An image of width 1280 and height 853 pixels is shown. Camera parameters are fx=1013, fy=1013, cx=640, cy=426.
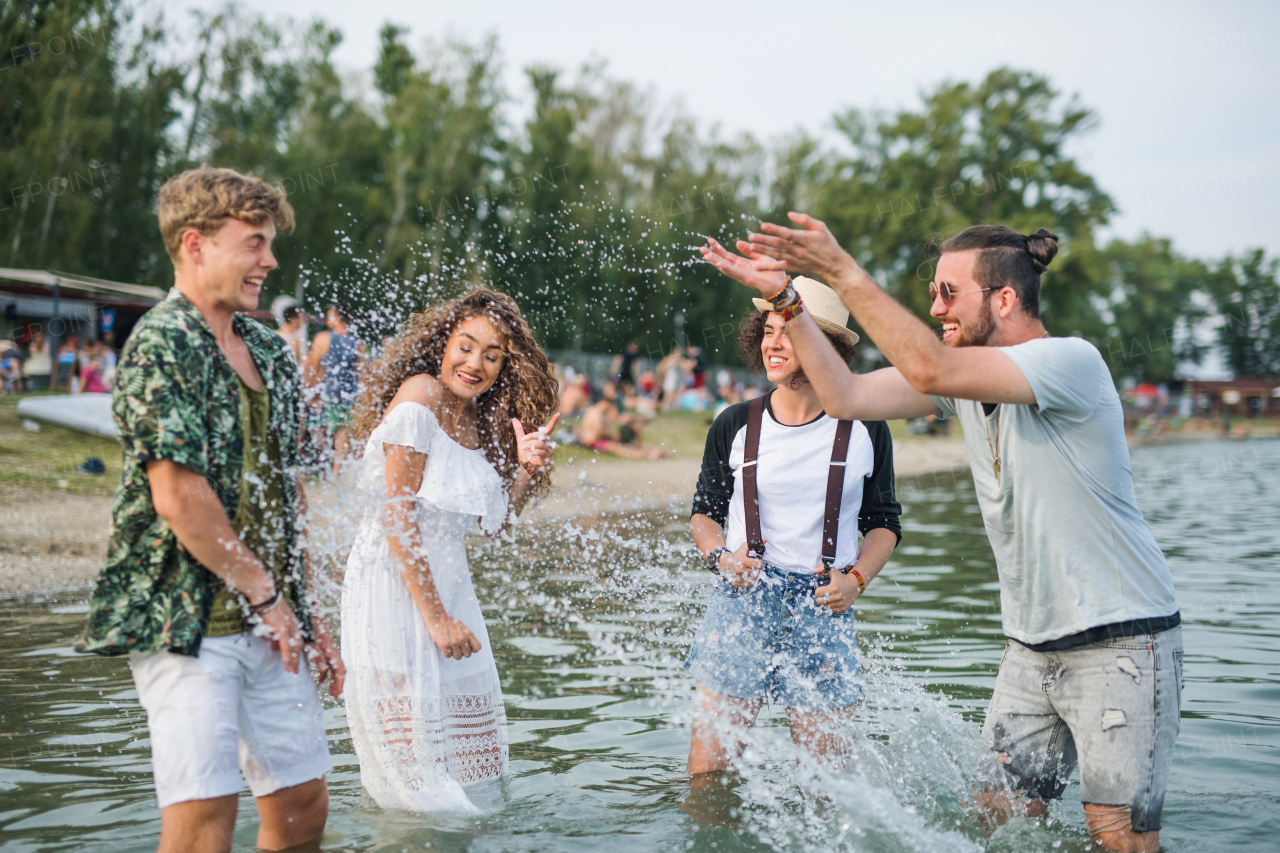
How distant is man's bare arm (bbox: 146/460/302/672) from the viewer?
262cm

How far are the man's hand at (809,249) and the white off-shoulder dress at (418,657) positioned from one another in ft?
5.10

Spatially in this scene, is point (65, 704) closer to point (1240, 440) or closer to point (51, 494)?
point (51, 494)

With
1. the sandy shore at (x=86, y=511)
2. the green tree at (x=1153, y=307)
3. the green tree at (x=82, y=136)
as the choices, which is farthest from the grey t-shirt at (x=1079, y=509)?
the green tree at (x=1153, y=307)

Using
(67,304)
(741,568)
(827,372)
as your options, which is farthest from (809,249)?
(67,304)

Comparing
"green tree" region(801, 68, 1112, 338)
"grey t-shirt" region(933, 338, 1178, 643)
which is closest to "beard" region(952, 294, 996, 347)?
"grey t-shirt" region(933, 338, 1178, 643)

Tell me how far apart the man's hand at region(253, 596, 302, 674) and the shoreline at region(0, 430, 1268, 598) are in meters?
1.49

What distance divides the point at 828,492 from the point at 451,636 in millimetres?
1519

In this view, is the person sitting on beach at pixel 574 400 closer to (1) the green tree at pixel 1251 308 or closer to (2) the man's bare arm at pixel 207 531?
(2) the man's bare arm at pixel 207 531

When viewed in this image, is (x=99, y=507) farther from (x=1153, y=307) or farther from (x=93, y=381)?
(x=1153, y=307)

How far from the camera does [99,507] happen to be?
1108 cm

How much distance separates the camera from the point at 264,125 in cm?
3812

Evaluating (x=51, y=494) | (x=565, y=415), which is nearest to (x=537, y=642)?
(x=51, y=494)

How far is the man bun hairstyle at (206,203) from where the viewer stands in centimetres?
280

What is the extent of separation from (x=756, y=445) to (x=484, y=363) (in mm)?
1121
